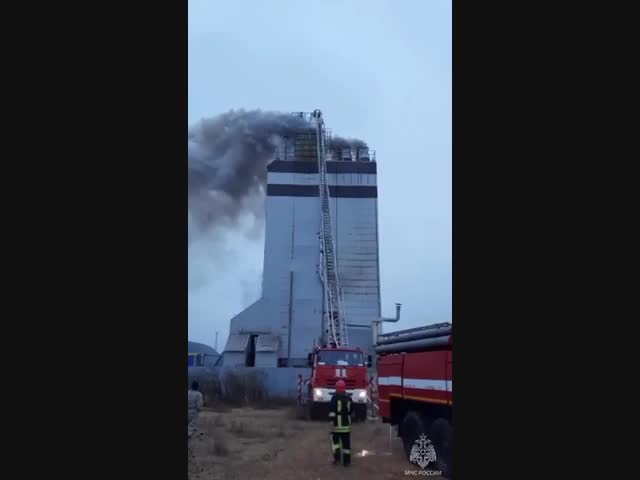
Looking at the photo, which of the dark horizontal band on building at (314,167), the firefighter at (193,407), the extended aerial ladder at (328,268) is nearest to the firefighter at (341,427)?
A: the firefighter at (193,407)

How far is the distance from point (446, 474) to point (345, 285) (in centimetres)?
2138

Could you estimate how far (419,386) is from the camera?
9430 mm

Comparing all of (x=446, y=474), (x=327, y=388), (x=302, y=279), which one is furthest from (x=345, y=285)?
(x=446, y=474)

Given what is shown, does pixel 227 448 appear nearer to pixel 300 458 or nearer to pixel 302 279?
pixel 300 458

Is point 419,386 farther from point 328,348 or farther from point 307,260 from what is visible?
point 307,260

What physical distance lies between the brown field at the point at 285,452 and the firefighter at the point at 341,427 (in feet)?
0.73

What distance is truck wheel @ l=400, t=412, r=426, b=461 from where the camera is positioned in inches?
374

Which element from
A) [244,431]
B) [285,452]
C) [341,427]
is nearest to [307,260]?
[244,431]

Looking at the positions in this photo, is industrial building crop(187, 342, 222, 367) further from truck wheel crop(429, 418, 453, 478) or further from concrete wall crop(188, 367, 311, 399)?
truck wheel crop(429, 418, 453, 478)

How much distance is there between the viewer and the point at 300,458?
10.9 metres

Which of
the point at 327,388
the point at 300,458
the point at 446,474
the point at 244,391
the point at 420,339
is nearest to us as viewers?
the point at 446,474

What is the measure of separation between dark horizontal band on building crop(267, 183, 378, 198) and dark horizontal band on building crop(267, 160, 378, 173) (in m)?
0.91

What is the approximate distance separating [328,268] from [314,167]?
18.5 feet

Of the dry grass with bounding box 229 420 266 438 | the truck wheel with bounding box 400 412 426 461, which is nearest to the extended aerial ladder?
the dry grass with bounding box 229 420 266 438
